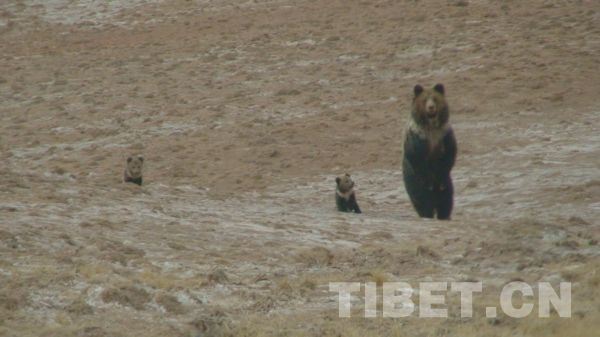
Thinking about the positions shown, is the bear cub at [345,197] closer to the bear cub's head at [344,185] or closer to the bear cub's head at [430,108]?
the bear cub's head at [344,185]

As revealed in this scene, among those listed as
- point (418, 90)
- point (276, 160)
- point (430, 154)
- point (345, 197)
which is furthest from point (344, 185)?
point (276, 160)

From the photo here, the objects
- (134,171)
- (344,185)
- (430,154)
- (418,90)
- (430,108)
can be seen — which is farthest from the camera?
(134,171)

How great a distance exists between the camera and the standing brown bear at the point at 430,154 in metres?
17.0

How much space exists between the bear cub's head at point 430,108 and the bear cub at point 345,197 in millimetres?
2250

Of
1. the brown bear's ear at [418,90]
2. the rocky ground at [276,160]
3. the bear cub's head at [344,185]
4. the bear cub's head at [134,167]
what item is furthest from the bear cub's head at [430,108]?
the bear cub's head at [134,167]

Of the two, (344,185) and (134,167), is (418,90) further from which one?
(134,167)

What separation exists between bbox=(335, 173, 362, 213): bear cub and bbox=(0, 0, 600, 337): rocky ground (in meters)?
0.55

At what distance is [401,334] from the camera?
999 centimetres

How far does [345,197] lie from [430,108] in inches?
112

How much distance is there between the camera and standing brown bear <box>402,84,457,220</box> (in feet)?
55.7

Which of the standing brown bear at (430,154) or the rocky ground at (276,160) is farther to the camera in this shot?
the standing brown bear at (430,154)

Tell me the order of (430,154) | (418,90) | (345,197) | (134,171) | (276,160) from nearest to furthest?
(418,90), (430,154), (345,197), (134,171), (276,160)

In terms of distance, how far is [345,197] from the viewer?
1903 cm

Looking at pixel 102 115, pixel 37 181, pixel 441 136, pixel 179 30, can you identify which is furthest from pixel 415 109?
pixel 179 30
